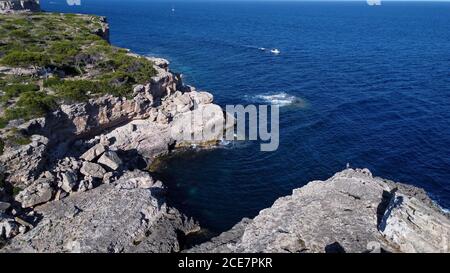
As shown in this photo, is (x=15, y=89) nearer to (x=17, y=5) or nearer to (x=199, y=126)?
(x=199, y=126)

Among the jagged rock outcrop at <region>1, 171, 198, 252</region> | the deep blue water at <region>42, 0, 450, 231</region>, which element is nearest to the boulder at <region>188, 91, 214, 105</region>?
the deep blue water at <region>42, 0, 450, 231</region>

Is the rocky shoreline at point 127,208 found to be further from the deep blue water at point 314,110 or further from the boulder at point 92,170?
the deep blue water at point 314,110

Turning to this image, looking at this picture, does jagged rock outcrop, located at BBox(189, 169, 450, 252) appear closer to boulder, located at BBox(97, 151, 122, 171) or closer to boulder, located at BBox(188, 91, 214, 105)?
boulder, located at BBox(97, 151, 122, 171)

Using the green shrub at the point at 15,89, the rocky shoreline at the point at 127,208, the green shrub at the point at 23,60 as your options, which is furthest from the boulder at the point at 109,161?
the green shrub at the point at 23,60

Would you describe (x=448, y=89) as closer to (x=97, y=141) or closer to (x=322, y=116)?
(x=322, y=116)

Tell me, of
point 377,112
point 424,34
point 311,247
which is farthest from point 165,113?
point 424,34

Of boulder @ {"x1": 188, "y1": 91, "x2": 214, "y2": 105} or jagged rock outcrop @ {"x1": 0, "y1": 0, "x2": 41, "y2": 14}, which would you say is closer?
boulder @ {"x1": 188, "y1": 91, "x2": 214, "y2": 105}
